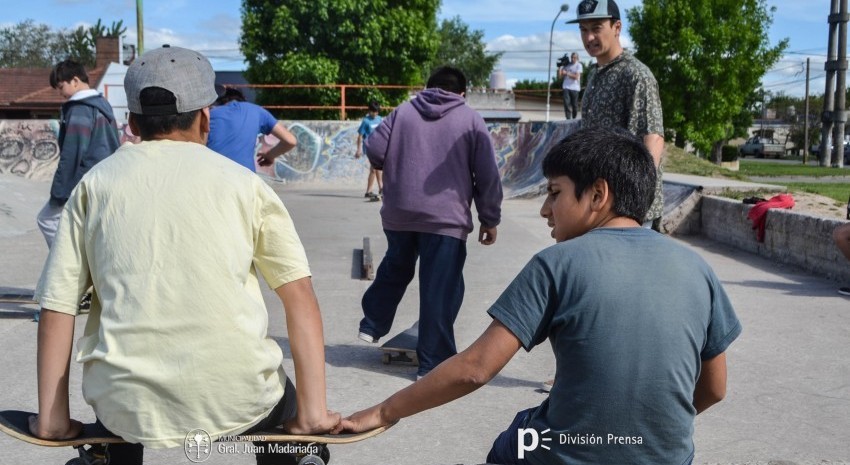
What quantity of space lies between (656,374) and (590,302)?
0.77 ft

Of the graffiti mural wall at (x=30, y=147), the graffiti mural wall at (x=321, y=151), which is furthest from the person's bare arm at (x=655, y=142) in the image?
the graffiti mural wall at (x=30, y=147)

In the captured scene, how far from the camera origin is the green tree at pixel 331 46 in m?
32.0

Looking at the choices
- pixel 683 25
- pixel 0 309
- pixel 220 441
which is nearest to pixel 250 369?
pixel 220 441

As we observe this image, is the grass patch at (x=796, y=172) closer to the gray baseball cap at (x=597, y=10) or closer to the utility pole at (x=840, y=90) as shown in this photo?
the utility pole at (x=840, y=90)

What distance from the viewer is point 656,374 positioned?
7.10 ft

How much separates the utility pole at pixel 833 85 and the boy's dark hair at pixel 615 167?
37.9m

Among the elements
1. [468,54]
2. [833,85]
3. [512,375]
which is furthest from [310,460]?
[468,54]

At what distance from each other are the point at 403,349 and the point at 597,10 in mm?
2343

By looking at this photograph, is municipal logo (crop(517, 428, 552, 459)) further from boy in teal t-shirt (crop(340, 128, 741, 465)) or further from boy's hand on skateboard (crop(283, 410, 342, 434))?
boy's hand on skateboard (crop(283, 410, 342, 434))

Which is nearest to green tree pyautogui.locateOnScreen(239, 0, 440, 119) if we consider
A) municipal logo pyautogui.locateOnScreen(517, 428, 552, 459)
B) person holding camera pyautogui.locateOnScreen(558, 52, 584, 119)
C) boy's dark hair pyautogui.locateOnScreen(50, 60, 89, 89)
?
person holding camera pyautogui.locateOnScreen(558, 52, 584, 119)

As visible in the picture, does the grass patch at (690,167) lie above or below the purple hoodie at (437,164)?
below

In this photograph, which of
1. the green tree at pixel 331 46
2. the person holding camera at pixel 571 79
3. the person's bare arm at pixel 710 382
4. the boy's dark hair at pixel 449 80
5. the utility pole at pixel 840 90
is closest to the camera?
the person's bare arm at pixel 710 382

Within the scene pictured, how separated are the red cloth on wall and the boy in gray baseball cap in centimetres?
958

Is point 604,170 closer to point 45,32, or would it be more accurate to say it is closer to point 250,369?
point 250,369
